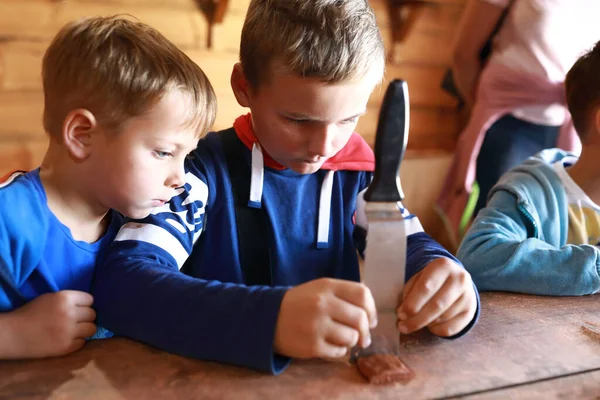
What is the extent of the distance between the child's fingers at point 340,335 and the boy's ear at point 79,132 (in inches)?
17.2

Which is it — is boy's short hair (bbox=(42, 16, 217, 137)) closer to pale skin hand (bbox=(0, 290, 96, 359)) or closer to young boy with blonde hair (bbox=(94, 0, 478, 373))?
young boy with blonde hair (bbox=(94, 0, 478, 373))

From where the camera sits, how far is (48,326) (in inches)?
27.9

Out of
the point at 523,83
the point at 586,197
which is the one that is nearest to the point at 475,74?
the point at 523,83

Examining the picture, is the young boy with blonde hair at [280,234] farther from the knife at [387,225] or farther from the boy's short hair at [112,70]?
the boy's short hair at [112,70]

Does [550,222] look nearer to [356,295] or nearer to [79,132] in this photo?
[356,295]

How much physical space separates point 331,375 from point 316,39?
46 cm

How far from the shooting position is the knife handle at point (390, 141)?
23.9 inches

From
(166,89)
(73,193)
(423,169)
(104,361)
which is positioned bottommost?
(423,169)

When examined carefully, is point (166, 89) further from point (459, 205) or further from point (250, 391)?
point (459, 205)

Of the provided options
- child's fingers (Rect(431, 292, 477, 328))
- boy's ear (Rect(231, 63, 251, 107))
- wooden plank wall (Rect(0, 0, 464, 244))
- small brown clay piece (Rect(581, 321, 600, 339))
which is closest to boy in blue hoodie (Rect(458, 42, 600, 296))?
small brown clay piece (Rect(581, 321, 600, 339))

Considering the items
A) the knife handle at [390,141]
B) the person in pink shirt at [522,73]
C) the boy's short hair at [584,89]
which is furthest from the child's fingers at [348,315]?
the person in pink shirt at [522,73]

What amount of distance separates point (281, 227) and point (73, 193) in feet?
1.12

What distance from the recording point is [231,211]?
0.99m

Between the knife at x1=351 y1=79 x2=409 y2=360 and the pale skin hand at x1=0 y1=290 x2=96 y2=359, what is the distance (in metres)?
0.33
